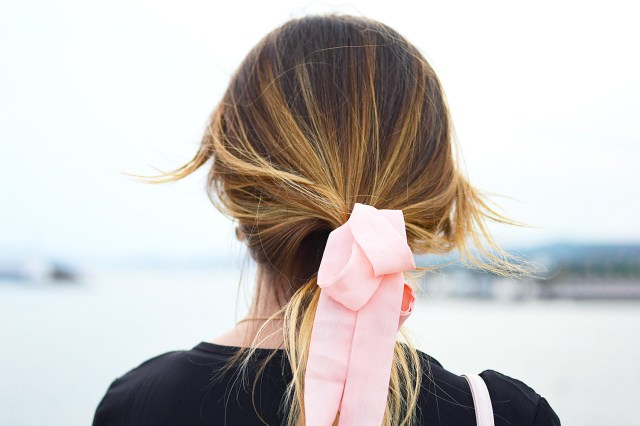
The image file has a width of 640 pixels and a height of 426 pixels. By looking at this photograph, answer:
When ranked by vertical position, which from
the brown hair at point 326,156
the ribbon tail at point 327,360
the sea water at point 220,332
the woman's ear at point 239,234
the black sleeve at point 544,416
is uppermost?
the brown hair at point 326,156

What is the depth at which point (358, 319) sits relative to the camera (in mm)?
941

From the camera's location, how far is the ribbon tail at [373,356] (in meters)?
0.91

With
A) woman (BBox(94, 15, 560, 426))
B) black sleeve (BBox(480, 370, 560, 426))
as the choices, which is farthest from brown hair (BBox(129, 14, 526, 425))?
black sleeve (BBox(480, 370, 560, 426))

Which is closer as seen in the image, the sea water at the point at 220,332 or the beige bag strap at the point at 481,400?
the beige bag strap at the point at 481,400

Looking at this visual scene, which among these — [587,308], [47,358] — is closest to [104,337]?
[47,358]

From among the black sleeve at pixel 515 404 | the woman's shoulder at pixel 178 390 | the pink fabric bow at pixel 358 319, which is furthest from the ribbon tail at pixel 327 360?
the black sleeve at pixel 515 404

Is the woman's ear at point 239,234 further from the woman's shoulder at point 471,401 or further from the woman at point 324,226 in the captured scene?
the woman's shoulder at point 471,401

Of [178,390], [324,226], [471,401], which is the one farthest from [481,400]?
[178,390]

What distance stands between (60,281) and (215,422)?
96.2 feet

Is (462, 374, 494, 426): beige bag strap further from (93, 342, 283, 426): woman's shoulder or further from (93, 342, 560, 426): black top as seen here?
(93, 342, 283, 426): woman's shoulder

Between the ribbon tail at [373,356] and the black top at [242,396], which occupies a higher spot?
the ribbon tail at [373,356]

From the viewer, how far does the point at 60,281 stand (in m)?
28.0

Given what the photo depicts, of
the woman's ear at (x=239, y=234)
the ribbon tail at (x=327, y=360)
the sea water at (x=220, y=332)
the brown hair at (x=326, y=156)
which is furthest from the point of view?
the sea water at (x=220, y=332)

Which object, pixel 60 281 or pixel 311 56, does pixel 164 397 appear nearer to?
pixel 311 56
